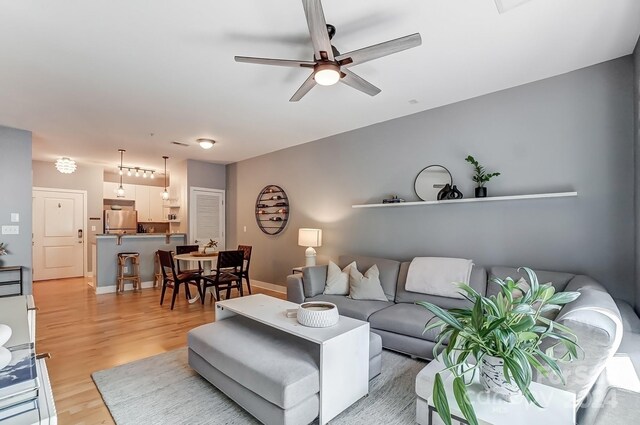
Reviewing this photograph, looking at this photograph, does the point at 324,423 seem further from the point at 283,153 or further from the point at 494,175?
the point at 283,153

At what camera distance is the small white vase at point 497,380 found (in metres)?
1.29

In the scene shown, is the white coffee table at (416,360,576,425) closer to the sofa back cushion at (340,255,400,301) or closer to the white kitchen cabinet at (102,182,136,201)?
the sofa back cushion at (340,255,400,301)

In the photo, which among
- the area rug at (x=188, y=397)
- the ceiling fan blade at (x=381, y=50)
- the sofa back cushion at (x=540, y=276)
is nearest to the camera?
the ceiling fan blade at (x=381, y=50)

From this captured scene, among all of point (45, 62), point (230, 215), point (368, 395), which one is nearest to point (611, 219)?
point (368, 395)

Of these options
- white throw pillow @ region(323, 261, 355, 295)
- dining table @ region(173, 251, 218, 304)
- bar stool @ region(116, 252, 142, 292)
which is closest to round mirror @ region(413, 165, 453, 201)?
white throw pillow @ region(323, 261, 355, 295)

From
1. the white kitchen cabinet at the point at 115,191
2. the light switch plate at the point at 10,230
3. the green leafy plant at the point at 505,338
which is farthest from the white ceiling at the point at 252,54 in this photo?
the white kitchen cabinet at the point at 115,191

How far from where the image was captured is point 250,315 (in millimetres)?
2492

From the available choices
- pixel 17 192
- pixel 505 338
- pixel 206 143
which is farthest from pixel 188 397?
pixel 17 192

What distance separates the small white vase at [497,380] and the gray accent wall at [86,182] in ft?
26.5

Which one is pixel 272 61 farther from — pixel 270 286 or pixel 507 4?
pixel 270 286

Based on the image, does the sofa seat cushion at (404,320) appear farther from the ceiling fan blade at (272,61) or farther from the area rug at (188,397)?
the ceiling fan blade at (272,61)

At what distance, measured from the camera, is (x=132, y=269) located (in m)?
6.16

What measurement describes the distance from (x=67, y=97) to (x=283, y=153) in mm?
3241

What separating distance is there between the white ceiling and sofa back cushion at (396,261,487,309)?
6.45 feet
